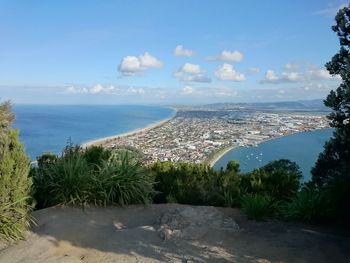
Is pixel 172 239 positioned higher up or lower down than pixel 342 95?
lower down

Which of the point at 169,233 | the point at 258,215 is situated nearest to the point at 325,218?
the point at 258,215

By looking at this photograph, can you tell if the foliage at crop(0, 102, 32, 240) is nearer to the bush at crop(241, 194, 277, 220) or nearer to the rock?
the rock

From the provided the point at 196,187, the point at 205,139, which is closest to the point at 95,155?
the point at 196,187

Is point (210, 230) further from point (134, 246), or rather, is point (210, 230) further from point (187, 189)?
point (187, 189)

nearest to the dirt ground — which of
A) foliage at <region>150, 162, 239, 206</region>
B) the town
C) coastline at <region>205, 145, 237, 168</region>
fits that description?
foliage at <region>150, 162, 239, 206</region>

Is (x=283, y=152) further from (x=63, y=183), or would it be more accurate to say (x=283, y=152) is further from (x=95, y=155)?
(x=63, y=183)

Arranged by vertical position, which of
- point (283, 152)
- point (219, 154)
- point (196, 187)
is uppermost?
point (196, 187)

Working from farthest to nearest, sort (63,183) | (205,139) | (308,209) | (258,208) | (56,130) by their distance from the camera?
(56,130) → (205,139) → (63,183) → (258,208) → (308,209)
